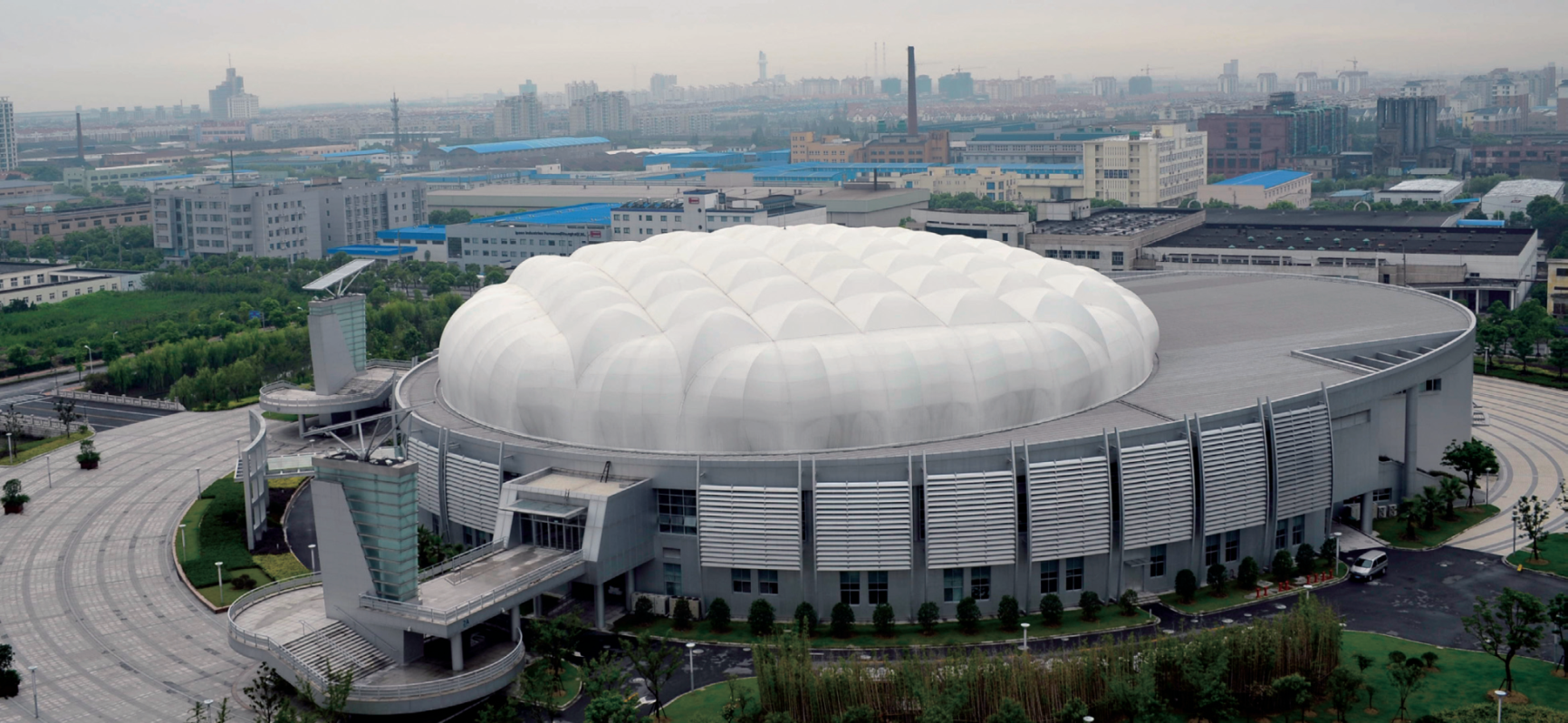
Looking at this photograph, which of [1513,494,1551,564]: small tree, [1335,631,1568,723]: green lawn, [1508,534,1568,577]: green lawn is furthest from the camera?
[1513,494,1551,564]: small tree

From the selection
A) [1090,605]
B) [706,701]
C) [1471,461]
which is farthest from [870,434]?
[1471,461]

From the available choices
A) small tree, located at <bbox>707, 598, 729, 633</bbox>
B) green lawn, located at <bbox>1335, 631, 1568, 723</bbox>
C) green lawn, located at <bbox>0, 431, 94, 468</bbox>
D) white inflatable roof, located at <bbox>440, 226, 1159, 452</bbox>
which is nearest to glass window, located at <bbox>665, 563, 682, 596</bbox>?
small tree, located at <bbox>707, 598, 729, 633</bbox>

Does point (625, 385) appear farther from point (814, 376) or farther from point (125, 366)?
point (125, 366)

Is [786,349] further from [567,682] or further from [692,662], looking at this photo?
[567,682]

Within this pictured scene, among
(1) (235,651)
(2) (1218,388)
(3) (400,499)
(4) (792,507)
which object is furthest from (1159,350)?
(1) (235,651)

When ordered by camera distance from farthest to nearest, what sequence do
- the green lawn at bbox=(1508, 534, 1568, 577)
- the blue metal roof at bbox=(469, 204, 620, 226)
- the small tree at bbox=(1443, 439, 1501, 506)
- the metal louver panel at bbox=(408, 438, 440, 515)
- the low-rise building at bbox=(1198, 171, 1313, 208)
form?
the low-rise building at bbox=(1198, 171, 1313, 208) < the blue metal roof at bbox=(469, 204, 620, 226) < the small tree at bbox=(1443, 439, 1501, 506) < the metal louver panel at bbox=(408, 438, 440, 515) < the green lawn at bbox=(1508, 534, 1568, 577)

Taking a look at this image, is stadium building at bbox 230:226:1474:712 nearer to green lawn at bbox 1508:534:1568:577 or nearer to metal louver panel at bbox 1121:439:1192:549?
metal louver panel at bbox 1121:439:1192:549

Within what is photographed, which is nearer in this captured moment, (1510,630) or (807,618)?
(1510,630)
